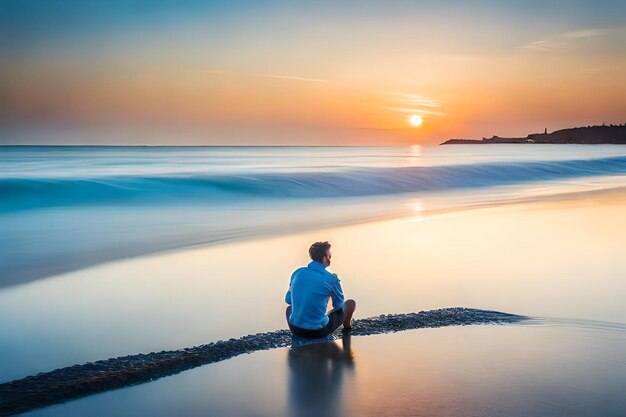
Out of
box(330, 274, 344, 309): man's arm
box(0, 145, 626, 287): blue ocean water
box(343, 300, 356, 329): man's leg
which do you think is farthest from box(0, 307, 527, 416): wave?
box(0, 145, 626, 287): blue ocean water

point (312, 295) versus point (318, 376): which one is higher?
point (312, 295)

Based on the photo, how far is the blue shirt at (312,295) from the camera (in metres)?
6.09

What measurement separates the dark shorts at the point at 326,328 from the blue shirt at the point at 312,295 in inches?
1.5

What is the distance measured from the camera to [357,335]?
6.45 metres

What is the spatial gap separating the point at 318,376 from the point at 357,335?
1.15 metres

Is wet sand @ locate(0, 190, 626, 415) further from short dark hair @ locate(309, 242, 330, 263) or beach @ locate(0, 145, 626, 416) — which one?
short dark hair @ locate(309, 242, 330, 263)

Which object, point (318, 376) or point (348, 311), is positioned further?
point (348, 311)

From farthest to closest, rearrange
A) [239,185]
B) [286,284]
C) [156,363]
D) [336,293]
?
[239,185] < [286,284] < [336,293] < [156,363]

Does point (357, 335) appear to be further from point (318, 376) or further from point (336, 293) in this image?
point (318, 376)

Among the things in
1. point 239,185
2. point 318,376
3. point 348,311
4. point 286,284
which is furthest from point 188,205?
point 318,376

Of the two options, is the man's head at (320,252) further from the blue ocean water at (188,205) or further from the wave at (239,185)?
the wave at (239,185)

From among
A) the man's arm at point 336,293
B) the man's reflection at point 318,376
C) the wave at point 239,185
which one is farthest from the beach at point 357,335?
the wave at point 239,185

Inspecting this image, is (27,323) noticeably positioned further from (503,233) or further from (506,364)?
(503,233)

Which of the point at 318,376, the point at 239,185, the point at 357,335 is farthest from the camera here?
the point at 239,185
